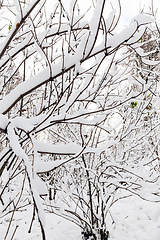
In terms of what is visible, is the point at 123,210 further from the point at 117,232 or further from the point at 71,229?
the point at 71,229

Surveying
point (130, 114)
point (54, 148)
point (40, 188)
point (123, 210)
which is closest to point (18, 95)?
point (54, 148)

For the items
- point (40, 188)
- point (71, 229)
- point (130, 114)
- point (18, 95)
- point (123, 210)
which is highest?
point (130, 114)

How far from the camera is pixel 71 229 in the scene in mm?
4070

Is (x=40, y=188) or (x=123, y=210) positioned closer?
(x=40, y=188)

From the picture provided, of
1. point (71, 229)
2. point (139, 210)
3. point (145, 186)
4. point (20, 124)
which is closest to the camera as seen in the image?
point (20, 124)

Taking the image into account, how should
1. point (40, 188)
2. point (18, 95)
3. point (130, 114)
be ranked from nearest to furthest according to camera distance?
point (40, 188), point (18, 95), point (130, 114)

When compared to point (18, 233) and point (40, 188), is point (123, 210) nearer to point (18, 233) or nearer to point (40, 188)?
point (18, 233)

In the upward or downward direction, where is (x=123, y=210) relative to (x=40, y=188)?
downward

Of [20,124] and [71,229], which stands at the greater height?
[20,124]

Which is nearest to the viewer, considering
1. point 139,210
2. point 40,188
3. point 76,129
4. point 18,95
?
point 40,188

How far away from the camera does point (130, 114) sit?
12.5 feet

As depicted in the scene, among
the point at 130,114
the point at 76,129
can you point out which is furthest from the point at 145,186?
→ the point at 76,129

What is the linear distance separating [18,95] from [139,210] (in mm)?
5080

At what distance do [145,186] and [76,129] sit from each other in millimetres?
2825
